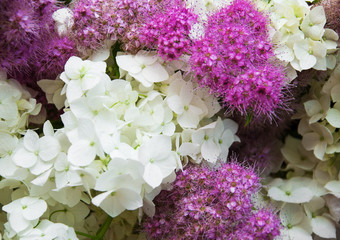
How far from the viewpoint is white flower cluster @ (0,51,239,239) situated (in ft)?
3.04

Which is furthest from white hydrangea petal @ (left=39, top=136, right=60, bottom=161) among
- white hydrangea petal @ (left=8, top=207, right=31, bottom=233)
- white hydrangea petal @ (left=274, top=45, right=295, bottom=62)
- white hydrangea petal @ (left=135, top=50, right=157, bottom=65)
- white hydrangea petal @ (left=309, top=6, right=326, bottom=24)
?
white hydrangea petal @ (left=309, top=6, right=326, bottom=24)

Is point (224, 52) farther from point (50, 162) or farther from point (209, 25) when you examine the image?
point (50, 162)

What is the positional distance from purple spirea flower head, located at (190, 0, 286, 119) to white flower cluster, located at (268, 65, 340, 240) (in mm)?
193

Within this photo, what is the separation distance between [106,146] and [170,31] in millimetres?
252

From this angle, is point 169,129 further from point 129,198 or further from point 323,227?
point 323,227

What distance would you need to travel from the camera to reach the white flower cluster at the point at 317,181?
1.14 meters

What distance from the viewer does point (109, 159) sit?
0.94 metres

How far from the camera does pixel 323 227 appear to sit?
3.80ft

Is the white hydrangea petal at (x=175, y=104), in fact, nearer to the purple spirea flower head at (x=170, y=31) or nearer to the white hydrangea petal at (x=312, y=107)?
the purple spirea flower head at (x=170, y=31)

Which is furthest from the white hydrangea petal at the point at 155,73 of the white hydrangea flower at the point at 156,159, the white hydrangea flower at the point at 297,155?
the white hydrangea flower at the point at 297,155

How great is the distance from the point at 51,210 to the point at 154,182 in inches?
10.5

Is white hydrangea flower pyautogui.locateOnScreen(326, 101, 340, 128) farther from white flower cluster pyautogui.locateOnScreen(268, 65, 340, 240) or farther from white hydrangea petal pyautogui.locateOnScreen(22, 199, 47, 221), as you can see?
white hydrangea petal pyautogui.locateOnScreen(22, 199, 47, 221)

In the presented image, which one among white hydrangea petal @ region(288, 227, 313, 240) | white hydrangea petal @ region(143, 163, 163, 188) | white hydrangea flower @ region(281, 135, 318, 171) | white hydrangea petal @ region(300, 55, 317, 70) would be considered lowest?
white hydrangea petal @ region(288, 227, 313, 240)

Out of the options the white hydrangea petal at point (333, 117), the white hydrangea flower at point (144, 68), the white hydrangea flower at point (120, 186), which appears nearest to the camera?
the white hydrangea flower at point (120, 186)
